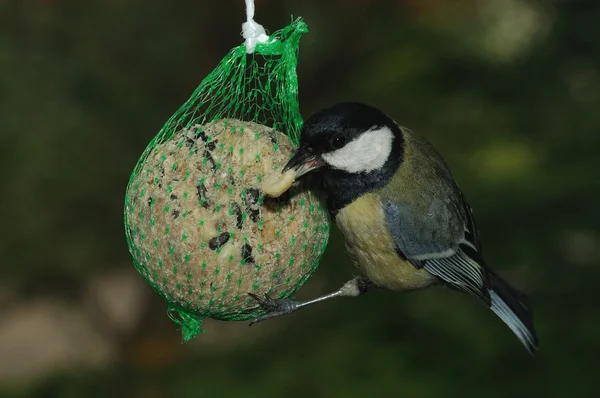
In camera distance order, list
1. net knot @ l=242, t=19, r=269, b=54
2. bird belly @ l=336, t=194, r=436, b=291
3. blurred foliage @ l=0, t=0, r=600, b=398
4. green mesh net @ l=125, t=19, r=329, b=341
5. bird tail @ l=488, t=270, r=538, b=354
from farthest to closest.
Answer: blurred foliage @ l=0, t=0, r=600, b=398 → bird tail @ l=488, t=270, r=538, b=354 → bird belly @ l=336, t=194, r=436, b=291 → net knot @ l=242, t=19, r=269, b=54 → green mesh net @ l=125, t=19, r=329, b=341

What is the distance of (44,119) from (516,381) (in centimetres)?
262

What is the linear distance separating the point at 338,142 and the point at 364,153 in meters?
0.12

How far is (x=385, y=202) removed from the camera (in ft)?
7.20

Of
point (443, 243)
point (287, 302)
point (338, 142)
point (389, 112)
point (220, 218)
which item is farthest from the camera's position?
point (389, 112)

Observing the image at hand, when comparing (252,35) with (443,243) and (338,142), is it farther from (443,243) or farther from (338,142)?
(443,243)

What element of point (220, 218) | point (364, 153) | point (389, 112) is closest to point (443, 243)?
point (364, 153)

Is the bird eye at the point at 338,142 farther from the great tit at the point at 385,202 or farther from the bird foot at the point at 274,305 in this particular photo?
the bird foot at the point at 274,305

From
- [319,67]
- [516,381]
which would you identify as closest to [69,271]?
[319,67]

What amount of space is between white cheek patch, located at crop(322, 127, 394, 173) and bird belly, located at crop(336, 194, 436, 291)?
10cm

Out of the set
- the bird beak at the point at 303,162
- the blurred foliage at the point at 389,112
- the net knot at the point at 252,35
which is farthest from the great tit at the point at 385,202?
the blurred foliage at the point at 389,112

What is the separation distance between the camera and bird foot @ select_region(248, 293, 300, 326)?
2043 millimetres

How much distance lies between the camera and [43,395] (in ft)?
12.4

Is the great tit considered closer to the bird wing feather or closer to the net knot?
the bird wing feather

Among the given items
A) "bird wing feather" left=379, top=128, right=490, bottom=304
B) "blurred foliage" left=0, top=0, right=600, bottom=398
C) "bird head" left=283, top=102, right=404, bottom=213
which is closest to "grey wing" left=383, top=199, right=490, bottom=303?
"bird wing feather" left=379, top=128, right=490, bottom=304
